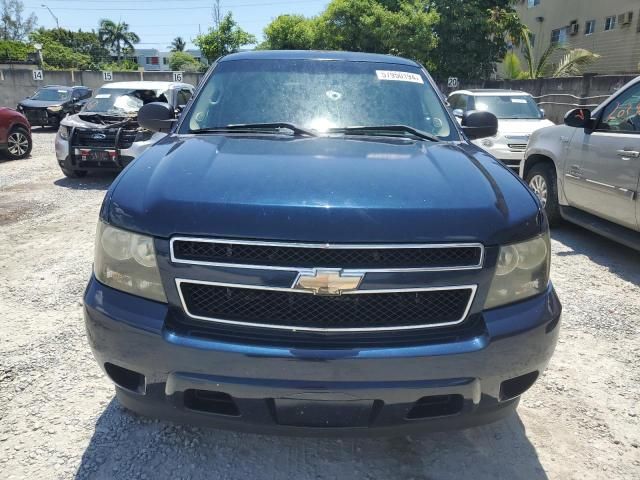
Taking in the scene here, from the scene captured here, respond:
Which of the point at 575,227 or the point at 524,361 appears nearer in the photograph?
the point at 524,361

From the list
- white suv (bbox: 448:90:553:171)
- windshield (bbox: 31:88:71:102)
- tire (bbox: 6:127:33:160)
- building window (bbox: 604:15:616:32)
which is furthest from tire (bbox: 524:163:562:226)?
building window (bbox: 604:15:616:32)

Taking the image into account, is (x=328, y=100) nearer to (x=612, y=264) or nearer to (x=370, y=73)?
(x=370, y=73)

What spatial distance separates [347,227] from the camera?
74.5 inches

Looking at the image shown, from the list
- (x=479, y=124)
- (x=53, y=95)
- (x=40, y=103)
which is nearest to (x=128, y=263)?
(x=479, y=124)

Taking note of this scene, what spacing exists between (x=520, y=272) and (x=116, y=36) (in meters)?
97.3

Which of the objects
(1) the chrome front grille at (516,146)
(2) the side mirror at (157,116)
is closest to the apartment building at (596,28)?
(1) the chrome front grille at (516,146)

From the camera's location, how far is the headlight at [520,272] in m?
2.03

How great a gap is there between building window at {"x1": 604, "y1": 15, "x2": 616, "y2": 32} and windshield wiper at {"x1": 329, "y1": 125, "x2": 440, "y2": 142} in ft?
91.4

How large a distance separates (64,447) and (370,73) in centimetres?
272

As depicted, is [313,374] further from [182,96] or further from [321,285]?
[182,96]

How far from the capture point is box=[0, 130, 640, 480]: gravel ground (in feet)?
7.80

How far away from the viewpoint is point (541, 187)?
21.2 ft

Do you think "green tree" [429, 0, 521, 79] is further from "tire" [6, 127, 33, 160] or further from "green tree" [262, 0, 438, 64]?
"tire" [6, 127, 33, 160]

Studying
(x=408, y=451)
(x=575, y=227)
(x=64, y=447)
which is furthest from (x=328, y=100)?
(x=575, y=227)
